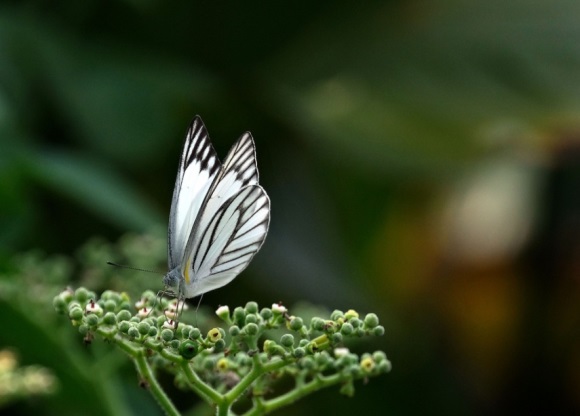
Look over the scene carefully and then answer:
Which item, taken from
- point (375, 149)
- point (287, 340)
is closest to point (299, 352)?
point (287, 340)

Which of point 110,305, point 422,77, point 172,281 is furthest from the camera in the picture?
point 422,77

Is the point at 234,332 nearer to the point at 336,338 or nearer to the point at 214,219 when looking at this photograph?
the point at 336,338

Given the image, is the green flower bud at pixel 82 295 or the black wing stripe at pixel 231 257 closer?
the green flower bud at pixel 82 295

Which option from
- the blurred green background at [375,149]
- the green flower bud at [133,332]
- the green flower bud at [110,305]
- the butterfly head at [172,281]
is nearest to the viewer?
the green flower bud at [133,332]

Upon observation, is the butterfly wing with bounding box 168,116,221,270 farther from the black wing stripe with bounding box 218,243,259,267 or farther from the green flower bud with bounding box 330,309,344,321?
the green flower bud with bounding box 330,309,344,321

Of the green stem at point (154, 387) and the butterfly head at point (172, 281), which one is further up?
the butterfly head at point (172, 281)

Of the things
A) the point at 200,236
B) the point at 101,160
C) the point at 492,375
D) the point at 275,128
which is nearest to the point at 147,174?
the point at 101,160

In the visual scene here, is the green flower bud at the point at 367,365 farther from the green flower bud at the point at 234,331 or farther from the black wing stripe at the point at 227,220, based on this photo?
the black wing stripe at the point at 227,220

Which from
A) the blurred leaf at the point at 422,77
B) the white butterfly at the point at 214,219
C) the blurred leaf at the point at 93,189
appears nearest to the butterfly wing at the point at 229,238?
the white butterfly at the point at 214,219

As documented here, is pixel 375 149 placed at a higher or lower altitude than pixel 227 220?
higher
